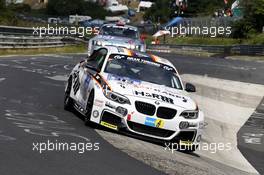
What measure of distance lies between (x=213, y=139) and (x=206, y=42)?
54.3 meters

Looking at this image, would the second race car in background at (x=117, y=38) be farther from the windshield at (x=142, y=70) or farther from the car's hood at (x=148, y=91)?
the car's hood at (x=148, y=91)

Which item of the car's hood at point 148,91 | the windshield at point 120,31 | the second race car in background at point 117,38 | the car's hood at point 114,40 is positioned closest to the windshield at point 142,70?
the car's hood at point 148,91

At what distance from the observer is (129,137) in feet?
33.8

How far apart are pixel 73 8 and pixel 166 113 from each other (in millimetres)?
146703

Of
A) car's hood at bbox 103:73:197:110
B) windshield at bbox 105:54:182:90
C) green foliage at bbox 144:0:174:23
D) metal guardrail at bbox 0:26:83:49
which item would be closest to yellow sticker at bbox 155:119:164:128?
car's hood at bbox 103:73:197:110

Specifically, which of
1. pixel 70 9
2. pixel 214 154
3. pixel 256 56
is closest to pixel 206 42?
pixel 256 56

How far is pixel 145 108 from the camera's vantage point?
10109 mm

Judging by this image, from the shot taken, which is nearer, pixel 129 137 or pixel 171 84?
pixel 129 137

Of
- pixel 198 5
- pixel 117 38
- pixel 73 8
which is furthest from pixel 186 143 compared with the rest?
pixel 73 8

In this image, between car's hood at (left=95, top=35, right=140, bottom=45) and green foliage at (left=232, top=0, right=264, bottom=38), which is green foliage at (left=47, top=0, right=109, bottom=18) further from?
car's hood at (left=95, top=35, right=140, bottom=45)

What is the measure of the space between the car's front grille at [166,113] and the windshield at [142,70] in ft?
3.89

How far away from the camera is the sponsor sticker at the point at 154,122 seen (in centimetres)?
1006

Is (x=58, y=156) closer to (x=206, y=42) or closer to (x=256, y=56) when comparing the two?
(x=256, y=56)
